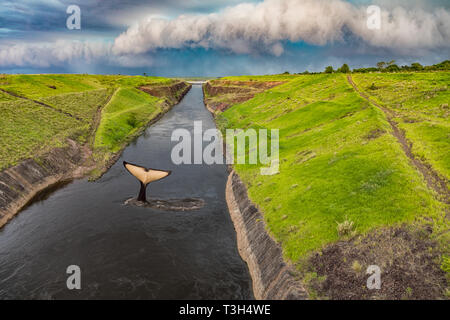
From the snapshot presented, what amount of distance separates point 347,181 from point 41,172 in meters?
48.3

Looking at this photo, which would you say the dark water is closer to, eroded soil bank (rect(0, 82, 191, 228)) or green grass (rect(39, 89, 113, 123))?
eroded soil bank (rect(0, 82, 191, 228))

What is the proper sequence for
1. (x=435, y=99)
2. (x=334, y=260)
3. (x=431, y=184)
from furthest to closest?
(x=435, y=99), (x=431, y=184), (x=334, y=260)

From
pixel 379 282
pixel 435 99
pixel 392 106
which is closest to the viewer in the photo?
pixel 379 282

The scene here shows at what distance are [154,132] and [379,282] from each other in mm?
79748

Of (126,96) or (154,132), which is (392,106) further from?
(126,96)

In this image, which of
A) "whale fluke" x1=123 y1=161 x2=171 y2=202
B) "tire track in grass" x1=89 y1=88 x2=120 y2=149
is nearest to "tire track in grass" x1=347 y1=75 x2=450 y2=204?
"whale fluke" x1=123 y1=161 x2=171 y2=202

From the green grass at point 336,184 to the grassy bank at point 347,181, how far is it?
2.7 inches

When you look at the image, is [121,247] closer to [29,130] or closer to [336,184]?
[336,184]

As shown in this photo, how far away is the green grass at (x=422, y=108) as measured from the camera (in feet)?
97.6

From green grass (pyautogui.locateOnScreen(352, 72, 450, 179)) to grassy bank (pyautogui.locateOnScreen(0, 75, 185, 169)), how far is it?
58.0 metres

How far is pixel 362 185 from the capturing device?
1018 inches

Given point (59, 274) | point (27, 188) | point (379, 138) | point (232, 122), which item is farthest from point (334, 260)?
point (232, 122)

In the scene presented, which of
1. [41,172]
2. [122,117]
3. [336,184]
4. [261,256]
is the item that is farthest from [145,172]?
[122,117]

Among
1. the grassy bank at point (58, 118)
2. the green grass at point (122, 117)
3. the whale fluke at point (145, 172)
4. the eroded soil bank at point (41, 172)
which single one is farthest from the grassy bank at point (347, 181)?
the grassy bank at point (58, 118)
